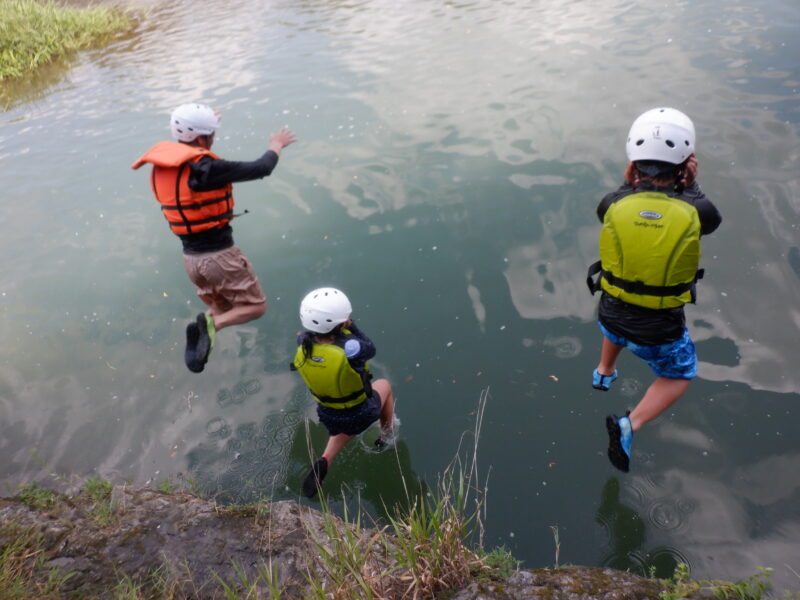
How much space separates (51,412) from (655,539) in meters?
4.81

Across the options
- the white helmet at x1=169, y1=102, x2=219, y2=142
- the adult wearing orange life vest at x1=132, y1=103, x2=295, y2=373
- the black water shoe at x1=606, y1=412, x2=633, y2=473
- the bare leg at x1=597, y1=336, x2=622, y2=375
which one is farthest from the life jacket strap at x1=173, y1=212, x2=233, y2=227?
the black water shoe at x1=606, y1=412, x2=633, y2=473

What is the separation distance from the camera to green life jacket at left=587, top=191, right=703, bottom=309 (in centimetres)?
302

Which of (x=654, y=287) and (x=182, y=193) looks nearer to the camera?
(x=654, y=287)

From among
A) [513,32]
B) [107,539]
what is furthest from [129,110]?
[107,539]

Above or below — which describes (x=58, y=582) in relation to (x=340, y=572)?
below

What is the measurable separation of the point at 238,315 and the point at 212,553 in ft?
6.97

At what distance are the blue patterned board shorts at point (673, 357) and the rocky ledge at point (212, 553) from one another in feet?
4.03

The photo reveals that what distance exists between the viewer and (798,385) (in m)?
3.98

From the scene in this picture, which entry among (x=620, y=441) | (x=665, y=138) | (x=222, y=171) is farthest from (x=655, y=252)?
(x=222, y=171)

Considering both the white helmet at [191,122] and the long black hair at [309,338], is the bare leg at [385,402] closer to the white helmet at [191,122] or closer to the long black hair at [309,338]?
the long black hair at [309,338]

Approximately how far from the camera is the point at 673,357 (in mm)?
3424

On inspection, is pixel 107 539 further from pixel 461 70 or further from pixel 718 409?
pixel 461 70

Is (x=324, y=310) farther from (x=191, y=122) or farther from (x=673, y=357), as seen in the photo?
(x=673, y=357)

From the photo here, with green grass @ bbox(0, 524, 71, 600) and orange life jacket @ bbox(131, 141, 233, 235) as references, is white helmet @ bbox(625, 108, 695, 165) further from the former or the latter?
green grass @ bbox(0, 524, 71, 600)
